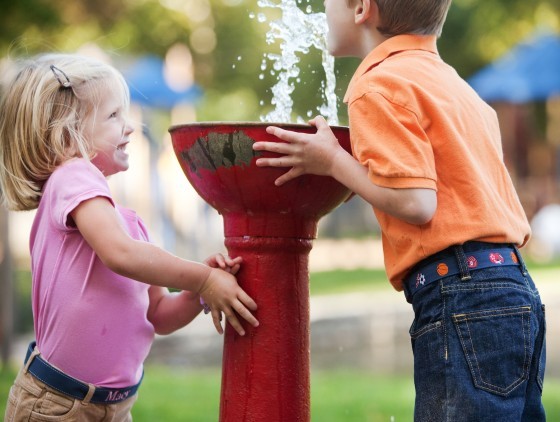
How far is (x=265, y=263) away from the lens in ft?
7.30

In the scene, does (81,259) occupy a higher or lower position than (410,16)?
lower

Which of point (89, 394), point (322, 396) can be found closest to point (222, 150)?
point (89, 394)

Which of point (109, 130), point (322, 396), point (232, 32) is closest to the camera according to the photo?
point (109, 130)

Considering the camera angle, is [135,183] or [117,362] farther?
[135,183]

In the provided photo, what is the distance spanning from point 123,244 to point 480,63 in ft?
50.3

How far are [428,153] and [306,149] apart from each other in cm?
29

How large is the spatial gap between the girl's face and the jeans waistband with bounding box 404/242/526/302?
32.2 inches

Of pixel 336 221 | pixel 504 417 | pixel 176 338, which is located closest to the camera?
pixel 504 417

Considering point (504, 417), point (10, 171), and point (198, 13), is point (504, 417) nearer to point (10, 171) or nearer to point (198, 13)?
point (10, 171)

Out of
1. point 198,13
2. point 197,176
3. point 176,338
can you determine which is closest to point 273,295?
point 197,176

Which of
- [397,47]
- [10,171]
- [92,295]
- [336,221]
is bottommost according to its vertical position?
[92,295]

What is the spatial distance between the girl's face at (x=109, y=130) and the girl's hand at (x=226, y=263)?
34cm

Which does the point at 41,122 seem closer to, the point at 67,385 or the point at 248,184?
the point at 248,184

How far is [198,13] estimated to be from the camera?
16234mm
